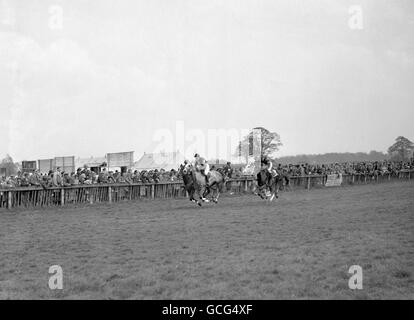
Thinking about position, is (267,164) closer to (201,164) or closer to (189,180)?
(201,164)

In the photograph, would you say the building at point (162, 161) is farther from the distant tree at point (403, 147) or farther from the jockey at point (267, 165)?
the distant tree at point (403, 147)

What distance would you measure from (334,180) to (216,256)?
1244 inches

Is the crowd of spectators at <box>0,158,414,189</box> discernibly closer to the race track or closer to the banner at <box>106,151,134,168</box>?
the race track

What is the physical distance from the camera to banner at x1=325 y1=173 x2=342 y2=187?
39.2 metres

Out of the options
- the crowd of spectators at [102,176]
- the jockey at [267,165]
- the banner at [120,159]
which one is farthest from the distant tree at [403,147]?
the jockey at [267,165]

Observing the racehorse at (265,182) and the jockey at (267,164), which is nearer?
the jockey at (267,164)

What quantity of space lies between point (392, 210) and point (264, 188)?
8.52m

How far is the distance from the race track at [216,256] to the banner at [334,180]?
74.4ft

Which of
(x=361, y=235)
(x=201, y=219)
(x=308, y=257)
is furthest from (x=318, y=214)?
(x=308, y=257)

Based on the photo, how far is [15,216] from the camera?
1858 centimetres

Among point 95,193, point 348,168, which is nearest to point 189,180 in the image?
point 95,193

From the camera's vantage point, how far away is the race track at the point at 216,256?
273 inches

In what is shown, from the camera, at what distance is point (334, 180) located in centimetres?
3947

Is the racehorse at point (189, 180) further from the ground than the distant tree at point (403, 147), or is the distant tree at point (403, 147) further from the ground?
the distant tree at point (403, 147)
